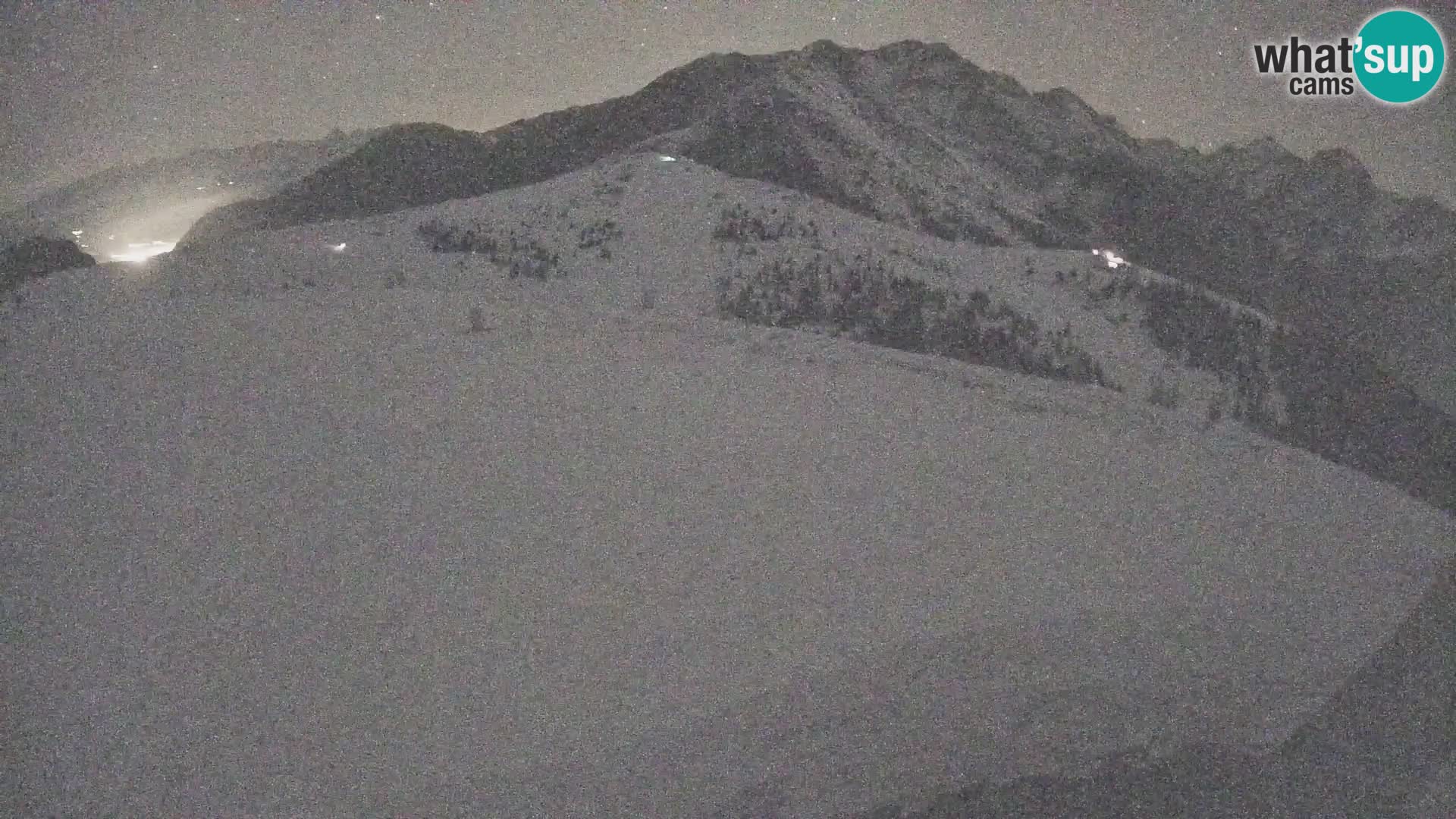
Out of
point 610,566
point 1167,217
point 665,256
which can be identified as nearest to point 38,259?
point 665,256

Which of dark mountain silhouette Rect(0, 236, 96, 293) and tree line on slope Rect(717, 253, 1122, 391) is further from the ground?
dark mountain silhouette Rect(0, 236, 96, 293)

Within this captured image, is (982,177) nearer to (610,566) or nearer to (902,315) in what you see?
(902,315)

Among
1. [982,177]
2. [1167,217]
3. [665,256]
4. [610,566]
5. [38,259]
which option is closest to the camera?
[610,566]

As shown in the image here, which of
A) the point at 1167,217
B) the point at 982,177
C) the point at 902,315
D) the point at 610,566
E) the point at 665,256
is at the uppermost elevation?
the point at 982,177

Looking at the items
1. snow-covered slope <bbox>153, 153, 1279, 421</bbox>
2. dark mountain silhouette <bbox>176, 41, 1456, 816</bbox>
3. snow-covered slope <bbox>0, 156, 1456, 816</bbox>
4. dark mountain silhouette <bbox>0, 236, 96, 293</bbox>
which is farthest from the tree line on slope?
dark mountain silhouette <bbox>0, 236, 96, 293</bbox>

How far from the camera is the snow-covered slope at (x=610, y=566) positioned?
322 cm

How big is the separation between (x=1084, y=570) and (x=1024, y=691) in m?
0.95

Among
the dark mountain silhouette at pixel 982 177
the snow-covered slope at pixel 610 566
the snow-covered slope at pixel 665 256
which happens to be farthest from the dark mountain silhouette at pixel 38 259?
the dark mountain silhouette at pixel 982 177

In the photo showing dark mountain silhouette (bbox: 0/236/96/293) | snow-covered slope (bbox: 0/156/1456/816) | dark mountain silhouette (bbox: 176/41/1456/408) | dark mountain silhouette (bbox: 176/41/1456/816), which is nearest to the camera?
snow-covered slope (bbox: 0/156/1456/816)

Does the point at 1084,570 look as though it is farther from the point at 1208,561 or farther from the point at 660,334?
the point at 660,334

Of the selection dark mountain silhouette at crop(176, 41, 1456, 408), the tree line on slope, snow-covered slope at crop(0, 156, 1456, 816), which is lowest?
snow-covered slope at crop(0, 156, 1456, 816)

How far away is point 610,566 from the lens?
418cm

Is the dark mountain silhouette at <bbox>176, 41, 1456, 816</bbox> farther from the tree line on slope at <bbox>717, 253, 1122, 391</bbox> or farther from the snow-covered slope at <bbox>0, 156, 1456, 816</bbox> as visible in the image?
the tree line on slope at <bbox>717, 253, 1122, 391</bbox>

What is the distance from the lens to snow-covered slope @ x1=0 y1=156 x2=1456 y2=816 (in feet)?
10.6
